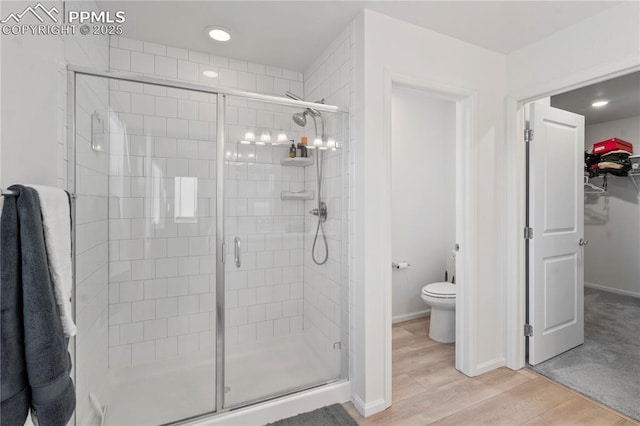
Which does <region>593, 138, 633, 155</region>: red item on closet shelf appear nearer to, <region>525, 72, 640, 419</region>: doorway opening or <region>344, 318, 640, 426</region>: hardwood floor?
<region>525, 72, 640, 419</region>: doorway opening

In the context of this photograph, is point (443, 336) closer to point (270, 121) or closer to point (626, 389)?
point (626, 389)

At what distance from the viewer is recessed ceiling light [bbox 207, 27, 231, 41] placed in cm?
217

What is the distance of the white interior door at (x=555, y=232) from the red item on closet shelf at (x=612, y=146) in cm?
205

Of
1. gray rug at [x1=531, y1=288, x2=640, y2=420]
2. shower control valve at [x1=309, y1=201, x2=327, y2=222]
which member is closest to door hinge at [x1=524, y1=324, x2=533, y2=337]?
gray rug at [x1=531, y1=288, x2=640, y2=420]

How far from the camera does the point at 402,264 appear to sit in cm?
343

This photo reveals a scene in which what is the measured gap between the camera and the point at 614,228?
4.53m

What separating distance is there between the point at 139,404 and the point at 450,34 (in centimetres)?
313

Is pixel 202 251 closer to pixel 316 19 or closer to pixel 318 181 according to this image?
pixel 318 181

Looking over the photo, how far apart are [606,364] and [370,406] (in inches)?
79.7

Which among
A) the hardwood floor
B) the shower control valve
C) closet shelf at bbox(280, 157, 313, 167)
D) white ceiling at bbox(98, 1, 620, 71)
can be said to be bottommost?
the hardwood floor

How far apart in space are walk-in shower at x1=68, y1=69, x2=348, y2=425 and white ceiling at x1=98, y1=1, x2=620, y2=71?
53cm

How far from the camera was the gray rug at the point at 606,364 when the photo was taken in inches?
83.0
